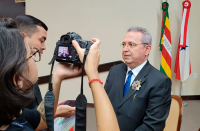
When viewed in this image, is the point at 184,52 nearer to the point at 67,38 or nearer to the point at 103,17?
the point at 103,17

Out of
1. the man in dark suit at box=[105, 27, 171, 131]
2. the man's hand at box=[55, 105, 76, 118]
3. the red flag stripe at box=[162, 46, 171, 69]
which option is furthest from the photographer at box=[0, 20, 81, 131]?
the red flag stripe at box=[162, 46, 171, 69]

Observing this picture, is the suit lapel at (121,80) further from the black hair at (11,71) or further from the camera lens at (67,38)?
the black hair at (11,71)

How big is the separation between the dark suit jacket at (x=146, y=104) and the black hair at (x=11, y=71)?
2.88 ft

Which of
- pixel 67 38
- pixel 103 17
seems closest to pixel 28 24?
pixel 67 38

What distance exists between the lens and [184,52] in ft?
12.1

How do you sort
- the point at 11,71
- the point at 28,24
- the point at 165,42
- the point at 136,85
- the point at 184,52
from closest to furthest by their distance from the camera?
the point at 11,71, the point at 136,85, the point at 28,24, the point at 165,42, the point at 184,52

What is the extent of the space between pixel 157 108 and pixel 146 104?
0.31 feet

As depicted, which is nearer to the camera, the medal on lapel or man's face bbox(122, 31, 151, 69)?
the medal on lapel

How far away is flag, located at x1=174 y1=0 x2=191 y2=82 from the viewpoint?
3585 millimetres

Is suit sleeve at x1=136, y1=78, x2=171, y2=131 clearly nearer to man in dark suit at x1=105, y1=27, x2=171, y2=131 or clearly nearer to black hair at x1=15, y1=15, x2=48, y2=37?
man in dark suit at x1=105, y1=27, x2=171, y2=131

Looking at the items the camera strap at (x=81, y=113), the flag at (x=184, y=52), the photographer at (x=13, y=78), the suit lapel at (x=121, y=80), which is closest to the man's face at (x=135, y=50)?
the suit lapel at (x=121, y=80)

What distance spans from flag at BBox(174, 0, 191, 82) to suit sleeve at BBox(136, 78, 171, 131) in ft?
8.70

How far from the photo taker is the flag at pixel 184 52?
358cm

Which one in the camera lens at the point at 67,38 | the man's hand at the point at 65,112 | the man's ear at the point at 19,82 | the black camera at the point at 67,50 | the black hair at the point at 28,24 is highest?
the black hair at the point at 28,24
